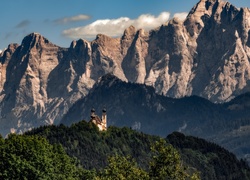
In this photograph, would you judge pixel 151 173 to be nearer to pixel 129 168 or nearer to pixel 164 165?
pixel 164 165

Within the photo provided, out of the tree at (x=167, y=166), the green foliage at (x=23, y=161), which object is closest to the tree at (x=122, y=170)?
the tree at (x=167, y=166)

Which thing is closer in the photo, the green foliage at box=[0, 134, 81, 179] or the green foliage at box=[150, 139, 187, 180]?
the green foliage at box=[150, 139, 187, 180]

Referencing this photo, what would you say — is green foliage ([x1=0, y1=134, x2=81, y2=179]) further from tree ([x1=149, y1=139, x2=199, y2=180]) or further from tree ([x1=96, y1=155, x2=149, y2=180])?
tree ([x1=149, y1=139, x2=199, y2=180])

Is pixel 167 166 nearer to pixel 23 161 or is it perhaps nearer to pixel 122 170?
pixel 122 170

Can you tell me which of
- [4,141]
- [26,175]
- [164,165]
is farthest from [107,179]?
[4,141]

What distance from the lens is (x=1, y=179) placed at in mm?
184500

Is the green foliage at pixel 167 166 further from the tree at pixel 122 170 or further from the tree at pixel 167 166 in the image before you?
the tree at pixel 122 170

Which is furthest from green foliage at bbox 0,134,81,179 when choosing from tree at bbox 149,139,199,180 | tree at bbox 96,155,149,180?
tree at bbox 149,139,199,180

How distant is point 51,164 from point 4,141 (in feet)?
37.7

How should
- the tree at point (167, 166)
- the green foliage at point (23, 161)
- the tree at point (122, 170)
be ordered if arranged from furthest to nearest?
the green foliage at point (23, 161)
the tree at point (122, 170)
the tree at point (167, 166)

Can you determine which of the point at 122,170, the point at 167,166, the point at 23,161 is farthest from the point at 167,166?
the point at 23,161

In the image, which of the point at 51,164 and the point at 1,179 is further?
the point at 51,164

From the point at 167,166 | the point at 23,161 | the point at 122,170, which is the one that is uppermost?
the point at 23,161

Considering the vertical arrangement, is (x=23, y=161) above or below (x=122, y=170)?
above
